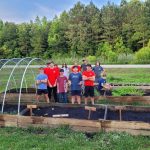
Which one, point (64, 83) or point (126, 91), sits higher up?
point (64, 83)

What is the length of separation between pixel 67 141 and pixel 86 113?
2.73 meters

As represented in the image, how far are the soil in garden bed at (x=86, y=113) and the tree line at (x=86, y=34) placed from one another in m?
34.0

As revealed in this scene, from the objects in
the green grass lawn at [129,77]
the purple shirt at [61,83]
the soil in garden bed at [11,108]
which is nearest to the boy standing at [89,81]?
the purple shirt at [61,83]

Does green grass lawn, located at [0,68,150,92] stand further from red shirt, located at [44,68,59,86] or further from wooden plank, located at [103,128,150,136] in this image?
wooden plank, located at [103,128,150,136]

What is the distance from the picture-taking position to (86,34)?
51812mm

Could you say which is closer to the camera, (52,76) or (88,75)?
(88,75)

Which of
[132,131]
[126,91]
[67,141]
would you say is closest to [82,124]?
[67,141]

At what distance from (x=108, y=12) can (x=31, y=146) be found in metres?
46.2

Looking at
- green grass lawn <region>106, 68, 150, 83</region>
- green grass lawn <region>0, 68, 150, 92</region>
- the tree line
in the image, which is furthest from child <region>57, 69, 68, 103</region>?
the tree line

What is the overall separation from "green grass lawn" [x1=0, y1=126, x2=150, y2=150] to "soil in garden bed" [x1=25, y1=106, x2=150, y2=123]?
1.58m

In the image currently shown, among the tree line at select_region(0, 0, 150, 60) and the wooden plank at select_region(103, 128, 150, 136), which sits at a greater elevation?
the tree line at select_region(0, 0, 150, 60)

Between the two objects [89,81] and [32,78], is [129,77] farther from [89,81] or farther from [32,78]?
[89,81]

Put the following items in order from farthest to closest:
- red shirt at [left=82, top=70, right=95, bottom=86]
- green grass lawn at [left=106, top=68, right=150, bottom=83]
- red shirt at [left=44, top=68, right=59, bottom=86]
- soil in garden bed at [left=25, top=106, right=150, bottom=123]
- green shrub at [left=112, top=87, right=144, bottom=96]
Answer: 1. green grass lawn at [left=106, top=68, right=150, bottom=83]
2. green shrub at [left=112, top=87, right=144, bottom=96]
3. red shirt at [left=44, top=68, right=59, bottom=86]
4. red shirt at [left=82, top=70, right=95, bottom=86]
5. soil in garden bed at [left=25, top=106, right=150, bottom=123]

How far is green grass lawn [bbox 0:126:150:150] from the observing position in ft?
23.0
